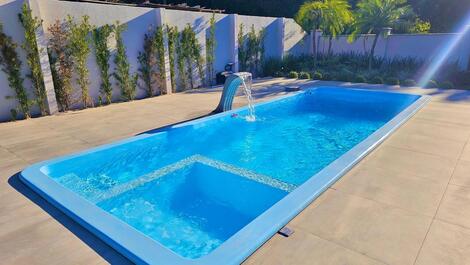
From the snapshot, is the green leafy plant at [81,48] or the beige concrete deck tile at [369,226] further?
the green leafy plant at [81,48]

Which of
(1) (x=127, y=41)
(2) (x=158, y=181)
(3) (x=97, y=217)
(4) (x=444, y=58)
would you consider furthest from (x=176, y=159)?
(4) (x=444, y=58)

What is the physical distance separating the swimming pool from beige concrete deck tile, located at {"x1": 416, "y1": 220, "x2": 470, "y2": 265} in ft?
3.84

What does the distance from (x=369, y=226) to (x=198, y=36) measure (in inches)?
422

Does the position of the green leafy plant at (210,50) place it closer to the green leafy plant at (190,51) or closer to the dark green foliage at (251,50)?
the green leafy plant at (190,51)

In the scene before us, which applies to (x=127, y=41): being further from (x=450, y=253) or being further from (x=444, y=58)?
(x=444, y=58)

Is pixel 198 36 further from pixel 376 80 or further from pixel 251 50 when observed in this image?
pixel 376 80

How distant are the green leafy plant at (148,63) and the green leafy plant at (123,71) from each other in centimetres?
37

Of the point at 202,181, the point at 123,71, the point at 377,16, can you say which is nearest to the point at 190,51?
the point at 123,71

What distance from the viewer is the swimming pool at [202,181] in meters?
3.01

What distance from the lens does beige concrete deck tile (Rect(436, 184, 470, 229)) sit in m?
3.19

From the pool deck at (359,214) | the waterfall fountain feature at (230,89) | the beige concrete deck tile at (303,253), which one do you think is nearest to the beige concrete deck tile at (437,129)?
the pool deck at (359,214)

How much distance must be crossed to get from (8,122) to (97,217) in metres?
6.26

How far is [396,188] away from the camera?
3.85 m

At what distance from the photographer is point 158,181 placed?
508 centimetres
